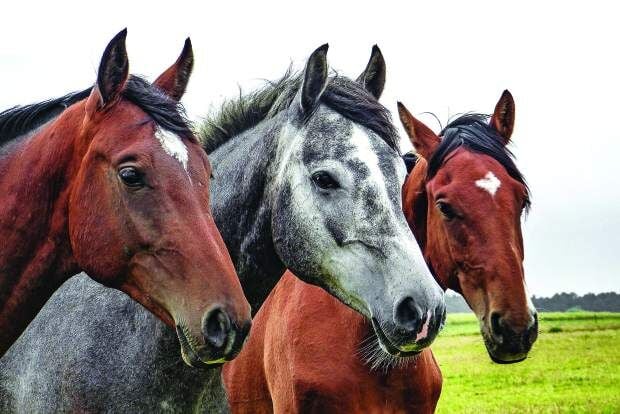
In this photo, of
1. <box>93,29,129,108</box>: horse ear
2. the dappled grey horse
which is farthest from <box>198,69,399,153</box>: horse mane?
<box>93,29,129,108</box>: horse ear

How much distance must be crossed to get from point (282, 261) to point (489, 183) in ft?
6.69

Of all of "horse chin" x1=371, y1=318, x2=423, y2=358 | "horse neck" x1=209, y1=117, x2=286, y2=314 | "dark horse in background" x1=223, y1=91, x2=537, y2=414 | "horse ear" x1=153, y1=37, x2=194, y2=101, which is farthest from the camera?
"dark horse in background" x1=223, y1=91, x2=537, y2=414

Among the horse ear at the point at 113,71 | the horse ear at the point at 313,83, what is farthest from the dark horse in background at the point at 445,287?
the horse ear at the point at 113,71

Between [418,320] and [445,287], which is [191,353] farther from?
[445,287]

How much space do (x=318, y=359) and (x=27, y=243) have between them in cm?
268

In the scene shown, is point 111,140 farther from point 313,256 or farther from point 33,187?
point 313,256

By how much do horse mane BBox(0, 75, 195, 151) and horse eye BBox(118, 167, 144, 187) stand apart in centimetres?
36

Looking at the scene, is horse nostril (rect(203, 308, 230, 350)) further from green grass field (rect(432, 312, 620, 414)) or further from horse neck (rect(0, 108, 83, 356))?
green grass field (rect(432, 312, 620, 414))

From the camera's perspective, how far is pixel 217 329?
4.03m

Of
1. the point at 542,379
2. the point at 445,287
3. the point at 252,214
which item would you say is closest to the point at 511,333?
the point at 445,287

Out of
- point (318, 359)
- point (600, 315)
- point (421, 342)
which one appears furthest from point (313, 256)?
point (600, 315)

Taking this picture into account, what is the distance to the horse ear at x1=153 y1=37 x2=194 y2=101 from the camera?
525 centimetres

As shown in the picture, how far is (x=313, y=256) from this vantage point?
5309mm

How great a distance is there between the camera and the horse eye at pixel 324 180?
17.5 ft
